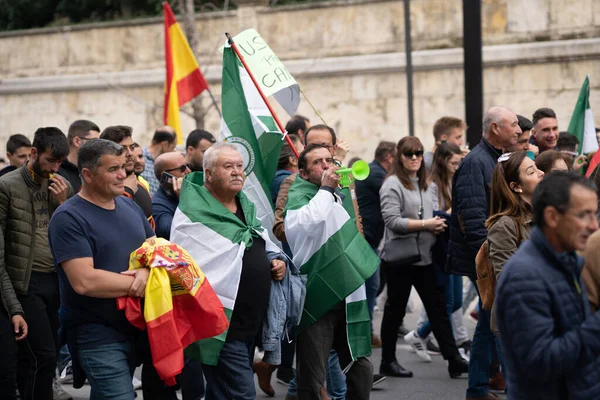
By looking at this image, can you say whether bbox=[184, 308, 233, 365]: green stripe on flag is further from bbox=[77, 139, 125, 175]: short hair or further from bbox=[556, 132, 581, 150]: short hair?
bbox=[556, 132, 581, 150]: short hair

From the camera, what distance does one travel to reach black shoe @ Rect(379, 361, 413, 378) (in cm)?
773

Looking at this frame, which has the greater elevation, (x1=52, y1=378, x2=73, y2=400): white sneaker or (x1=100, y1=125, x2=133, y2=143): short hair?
(x1=100, y1=125, x2=133, y2=143): short hair

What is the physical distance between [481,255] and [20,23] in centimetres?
1909

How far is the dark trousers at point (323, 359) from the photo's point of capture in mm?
5539

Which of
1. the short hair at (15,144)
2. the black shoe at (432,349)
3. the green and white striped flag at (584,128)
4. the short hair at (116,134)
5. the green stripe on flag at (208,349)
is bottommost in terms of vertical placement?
the black shoe at (432,349)

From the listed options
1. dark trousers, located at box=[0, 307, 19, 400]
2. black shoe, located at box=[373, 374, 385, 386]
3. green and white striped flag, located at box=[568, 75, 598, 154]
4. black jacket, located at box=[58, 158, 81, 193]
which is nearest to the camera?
dark trousers, located at box=[0, 307, 19, 400]

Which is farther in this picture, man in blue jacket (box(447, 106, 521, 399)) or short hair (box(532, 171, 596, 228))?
man in blue jacket (box(447, 106, 521, 399))

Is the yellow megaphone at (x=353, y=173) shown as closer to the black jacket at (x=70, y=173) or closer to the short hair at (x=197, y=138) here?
the black jacket at (x=70, y=173)

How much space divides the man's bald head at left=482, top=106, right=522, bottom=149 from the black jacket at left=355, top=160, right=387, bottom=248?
2003 mm

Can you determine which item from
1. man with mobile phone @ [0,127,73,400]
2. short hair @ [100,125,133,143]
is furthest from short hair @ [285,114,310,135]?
man with mobile phone @ [0,127,73,400]

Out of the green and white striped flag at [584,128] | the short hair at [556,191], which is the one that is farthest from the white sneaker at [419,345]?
the short hair at [556,191]

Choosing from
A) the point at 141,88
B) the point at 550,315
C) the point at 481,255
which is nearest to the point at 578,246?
the point at 550,315

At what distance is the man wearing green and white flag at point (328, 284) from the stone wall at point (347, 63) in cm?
939

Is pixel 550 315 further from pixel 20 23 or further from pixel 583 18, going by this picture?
pixel 20 23
